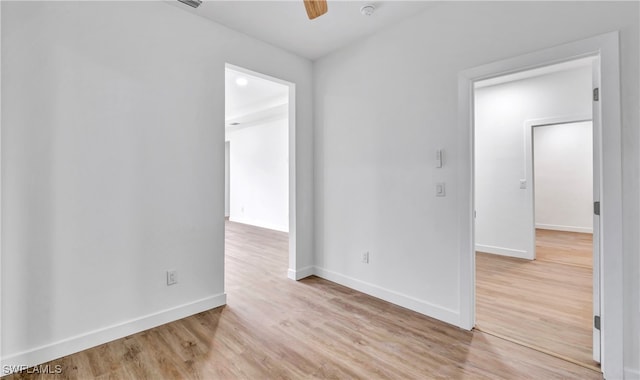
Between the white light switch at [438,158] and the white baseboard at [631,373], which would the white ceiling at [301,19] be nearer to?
the white light switch at [438,158]

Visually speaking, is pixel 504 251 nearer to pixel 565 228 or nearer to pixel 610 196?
pixel 610 196

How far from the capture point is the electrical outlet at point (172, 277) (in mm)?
2463

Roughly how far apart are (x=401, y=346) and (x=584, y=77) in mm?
4637

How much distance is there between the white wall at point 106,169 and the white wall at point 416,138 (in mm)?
1264

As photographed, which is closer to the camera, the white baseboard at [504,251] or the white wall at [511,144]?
the white wall at [511,144]

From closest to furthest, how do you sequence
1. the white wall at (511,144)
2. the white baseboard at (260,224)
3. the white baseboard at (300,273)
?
the white baseboard at (300,273), the white wall at (511,144), the white baseboard at (260,224)

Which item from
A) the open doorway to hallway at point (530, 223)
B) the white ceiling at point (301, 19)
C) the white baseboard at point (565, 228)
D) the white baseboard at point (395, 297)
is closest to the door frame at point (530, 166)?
the open doorway to hallway at point (530, 223)

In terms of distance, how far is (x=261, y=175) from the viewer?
7.34 metres

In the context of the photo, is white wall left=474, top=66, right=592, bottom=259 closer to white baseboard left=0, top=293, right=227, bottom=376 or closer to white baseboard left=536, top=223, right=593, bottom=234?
white baseboard left=536, top=223, right=593, bottom=234

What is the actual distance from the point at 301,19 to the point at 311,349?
2781 millimetres

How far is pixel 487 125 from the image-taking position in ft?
15.9

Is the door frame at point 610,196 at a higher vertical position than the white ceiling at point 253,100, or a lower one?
lower

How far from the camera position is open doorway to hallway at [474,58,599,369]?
2375 millimetres

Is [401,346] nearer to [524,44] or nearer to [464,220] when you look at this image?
[464,220]
